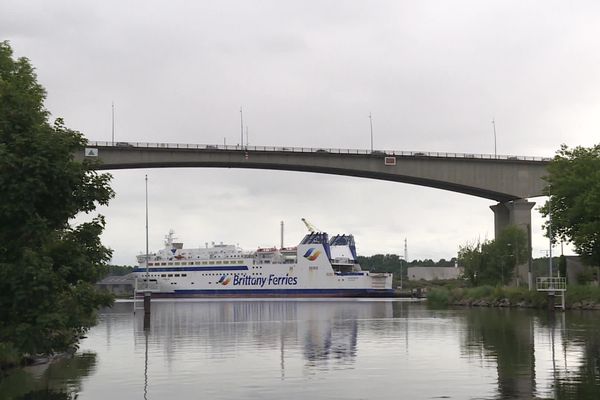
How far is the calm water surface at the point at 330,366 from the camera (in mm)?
22438

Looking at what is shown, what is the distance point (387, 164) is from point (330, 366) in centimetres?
7462

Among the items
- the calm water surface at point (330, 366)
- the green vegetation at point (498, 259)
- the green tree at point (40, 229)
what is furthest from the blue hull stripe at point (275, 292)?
the green tree at point (40, 229)

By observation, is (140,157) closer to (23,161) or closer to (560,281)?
(560,281)

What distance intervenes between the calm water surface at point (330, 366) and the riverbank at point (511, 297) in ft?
81.7

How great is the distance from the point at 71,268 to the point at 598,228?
5762 cm

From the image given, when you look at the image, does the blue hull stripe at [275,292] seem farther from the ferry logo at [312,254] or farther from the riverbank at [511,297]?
the riverbank at [511,297]

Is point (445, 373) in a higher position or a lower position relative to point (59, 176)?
lower

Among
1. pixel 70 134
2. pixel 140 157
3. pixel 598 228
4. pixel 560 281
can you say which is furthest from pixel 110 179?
pixel 140 157

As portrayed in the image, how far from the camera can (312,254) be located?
14338 centimetres

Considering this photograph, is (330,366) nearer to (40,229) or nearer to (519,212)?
(40,229)

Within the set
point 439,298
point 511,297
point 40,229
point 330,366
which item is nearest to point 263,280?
point 439,298

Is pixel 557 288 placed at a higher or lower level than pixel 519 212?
lower

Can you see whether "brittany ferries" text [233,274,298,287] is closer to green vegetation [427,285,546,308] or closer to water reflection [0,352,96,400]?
green vegetation [427,285,546,308]

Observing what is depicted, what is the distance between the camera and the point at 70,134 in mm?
18609
